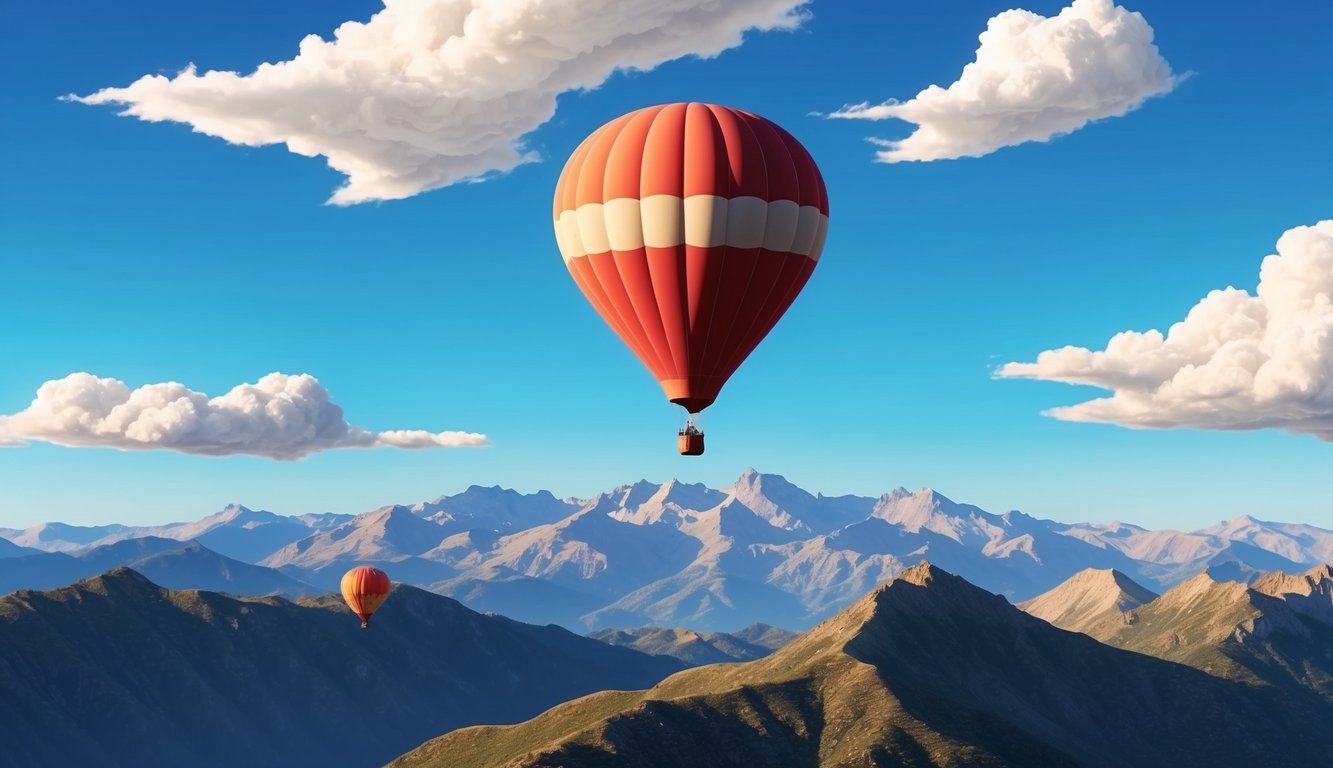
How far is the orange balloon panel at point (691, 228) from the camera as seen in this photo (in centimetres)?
12988

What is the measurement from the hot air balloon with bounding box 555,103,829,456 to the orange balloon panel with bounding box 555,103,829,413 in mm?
97

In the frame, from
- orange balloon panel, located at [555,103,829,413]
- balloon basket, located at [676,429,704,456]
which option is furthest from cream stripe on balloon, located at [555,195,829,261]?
balloon basket, located at [676,429,704,456]

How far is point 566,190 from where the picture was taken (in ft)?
453

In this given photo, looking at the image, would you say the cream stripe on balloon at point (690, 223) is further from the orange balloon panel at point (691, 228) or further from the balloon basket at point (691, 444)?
the balloon basket at point (691, 444)

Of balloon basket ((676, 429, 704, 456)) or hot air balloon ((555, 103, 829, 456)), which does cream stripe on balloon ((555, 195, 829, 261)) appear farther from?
balloon basket ((676, 429, 704, 456))

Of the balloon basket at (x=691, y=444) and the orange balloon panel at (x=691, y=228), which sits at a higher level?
the orange balloon panel at (x=691, y=228)

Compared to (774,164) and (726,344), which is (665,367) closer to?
(726,344)

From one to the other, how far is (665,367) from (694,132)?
2282 cm

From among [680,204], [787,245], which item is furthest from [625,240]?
[787,245]

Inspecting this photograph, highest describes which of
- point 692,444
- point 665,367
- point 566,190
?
point 566,190

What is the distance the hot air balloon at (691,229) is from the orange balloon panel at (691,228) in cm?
10


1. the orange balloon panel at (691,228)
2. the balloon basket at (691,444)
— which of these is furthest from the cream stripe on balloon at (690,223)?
the balloon basket at (691,444)

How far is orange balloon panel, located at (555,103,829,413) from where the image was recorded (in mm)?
129875

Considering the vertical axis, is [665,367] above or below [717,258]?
below
